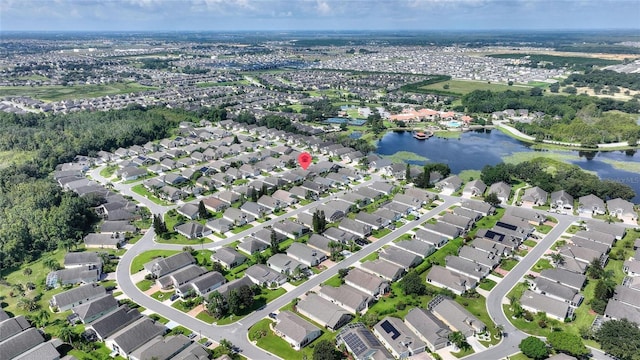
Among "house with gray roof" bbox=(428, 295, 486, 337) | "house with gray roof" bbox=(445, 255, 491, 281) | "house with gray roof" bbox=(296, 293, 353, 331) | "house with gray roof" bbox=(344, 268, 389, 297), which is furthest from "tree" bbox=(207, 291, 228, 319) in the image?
"house with gray roof" bbox=(445, 255, 491, 281)

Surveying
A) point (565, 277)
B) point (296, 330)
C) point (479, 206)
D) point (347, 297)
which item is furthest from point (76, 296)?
point (479, 206)

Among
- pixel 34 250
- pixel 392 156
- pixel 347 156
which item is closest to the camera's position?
pixel 34 250

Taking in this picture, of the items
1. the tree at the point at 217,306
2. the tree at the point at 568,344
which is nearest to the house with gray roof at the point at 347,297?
the tree at the point at 217,306

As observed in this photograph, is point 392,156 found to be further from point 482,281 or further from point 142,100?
point 142,100

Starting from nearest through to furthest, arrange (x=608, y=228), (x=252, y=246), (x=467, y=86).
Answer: (x=252, y=246) < (x=608, y=228) < (x=467, y=86)

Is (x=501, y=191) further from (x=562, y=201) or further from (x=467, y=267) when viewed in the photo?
(x=467, y=267)

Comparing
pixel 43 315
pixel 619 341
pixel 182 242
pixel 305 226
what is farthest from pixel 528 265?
pixel 43 315
